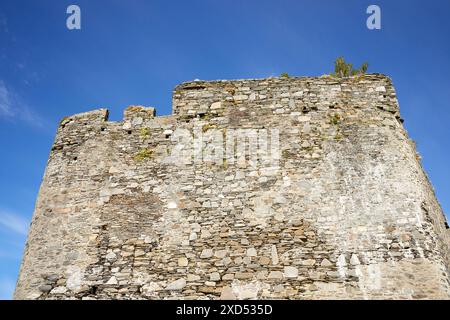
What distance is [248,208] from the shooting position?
7895 mm

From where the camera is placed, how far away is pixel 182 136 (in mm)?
8938

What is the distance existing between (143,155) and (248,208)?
2609 mm

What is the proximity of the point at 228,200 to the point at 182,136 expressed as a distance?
6.17ft

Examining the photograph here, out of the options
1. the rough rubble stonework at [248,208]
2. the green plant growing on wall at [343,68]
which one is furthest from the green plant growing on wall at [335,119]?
the green plant growing on wall at [343,68]

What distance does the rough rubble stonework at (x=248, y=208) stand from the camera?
7.18m

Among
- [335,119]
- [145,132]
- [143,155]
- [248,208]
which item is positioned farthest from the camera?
[145,132]

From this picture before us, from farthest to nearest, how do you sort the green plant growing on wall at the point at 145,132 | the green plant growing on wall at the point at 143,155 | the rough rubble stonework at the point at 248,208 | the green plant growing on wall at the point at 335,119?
the green plant growing on wall at the point at 145,132
the green plant growing on wall at the point at 143,155
the green plant growing on wall at the point at 335,119
the rough rubble stonework at the point at 248,208

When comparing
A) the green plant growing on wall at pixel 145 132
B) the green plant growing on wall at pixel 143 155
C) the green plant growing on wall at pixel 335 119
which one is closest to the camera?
the green plant growing on wall at pixel 335 119

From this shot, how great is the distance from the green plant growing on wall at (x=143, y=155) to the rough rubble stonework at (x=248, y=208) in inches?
1.2

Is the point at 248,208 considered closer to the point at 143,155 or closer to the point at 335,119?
the point at 143,155

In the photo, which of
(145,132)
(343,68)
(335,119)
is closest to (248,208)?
(335,119)

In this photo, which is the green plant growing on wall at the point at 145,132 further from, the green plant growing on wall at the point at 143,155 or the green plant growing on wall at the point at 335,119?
the green plant growing on wall at the point at 335,119

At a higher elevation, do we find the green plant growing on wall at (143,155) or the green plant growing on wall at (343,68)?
the green plant growing on wall at (343,68)

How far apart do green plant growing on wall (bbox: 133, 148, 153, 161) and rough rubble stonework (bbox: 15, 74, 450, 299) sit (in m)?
0.03
